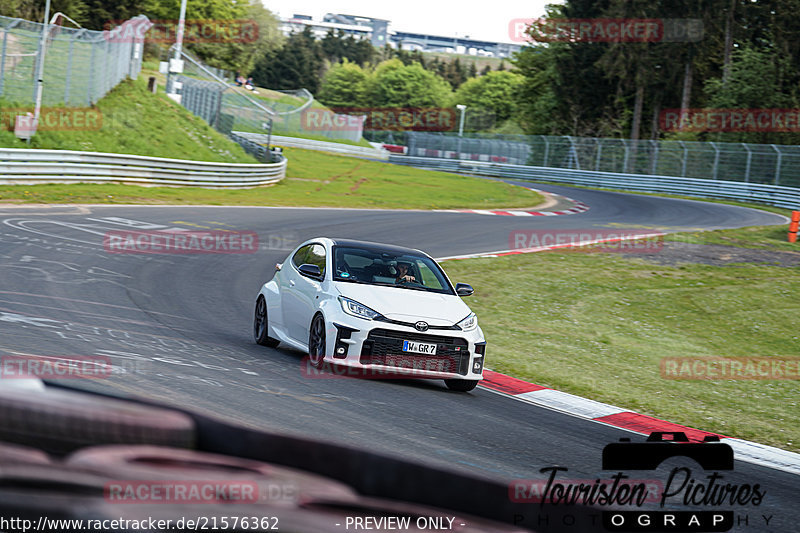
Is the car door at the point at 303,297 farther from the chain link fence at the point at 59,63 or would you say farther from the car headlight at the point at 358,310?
the chain link fence at the point at 59,63

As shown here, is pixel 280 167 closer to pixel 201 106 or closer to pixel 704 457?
pixel 201 106

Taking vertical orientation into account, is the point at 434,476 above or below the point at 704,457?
above

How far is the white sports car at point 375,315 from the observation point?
9.52 m

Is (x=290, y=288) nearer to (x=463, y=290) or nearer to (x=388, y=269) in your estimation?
(x=388, y=269)

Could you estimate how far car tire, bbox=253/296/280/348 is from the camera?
444 inches

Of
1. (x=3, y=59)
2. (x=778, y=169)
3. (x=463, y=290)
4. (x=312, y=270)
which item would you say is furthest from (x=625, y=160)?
(x=312, y=270)

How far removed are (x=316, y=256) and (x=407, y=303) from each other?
1722 millimetres

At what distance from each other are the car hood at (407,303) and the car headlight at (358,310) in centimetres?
6

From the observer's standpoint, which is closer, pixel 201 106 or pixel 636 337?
pixel 636 337

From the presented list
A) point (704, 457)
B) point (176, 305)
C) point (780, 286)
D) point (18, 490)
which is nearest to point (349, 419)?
point (704, 457)

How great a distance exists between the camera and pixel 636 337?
1555 centimetres

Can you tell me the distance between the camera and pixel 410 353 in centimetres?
955

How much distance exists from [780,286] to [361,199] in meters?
19.5

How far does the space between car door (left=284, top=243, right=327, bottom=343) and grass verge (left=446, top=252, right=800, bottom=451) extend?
2874mm
